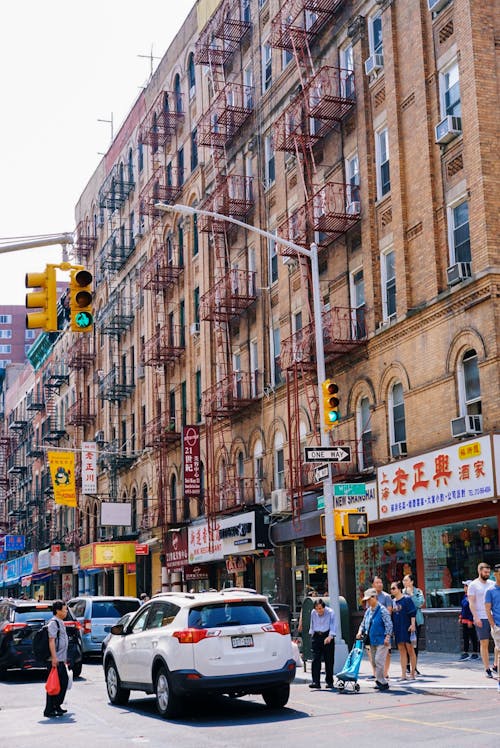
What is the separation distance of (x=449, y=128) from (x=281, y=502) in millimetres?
12582

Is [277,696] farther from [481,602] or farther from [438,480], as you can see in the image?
[438,480]

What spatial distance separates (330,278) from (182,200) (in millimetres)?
16591

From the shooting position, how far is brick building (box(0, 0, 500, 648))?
23.9 m

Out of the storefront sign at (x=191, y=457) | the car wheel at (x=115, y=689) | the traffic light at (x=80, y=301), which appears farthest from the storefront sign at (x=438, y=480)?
the storefront sign at (x=191, y=457)

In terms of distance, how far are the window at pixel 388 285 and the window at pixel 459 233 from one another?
2.71 meters

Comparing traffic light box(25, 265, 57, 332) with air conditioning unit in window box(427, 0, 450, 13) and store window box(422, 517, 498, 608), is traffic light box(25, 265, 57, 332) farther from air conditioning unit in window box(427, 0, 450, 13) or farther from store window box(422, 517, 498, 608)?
air conditioning unit in window box(427, 0, 450, 13)

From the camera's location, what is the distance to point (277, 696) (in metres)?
15.4

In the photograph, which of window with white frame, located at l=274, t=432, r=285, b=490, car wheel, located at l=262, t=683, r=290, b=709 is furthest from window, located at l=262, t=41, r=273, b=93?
car wheel, located at l=262, t=683, r=290, b=709

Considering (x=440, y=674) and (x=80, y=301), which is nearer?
(x=80, y=301)

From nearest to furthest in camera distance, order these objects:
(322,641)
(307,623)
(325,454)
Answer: (322,641) → (325,454) → (307,623)

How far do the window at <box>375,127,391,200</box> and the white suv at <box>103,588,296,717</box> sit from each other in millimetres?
15227

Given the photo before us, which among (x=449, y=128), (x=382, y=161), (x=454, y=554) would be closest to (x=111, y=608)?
(x=454, y=554)

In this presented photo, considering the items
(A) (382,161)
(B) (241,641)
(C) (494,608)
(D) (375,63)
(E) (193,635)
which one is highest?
(D) (375,63)

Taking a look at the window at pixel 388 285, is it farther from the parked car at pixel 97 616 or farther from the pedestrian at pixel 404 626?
the parked car at pixel 97 616
